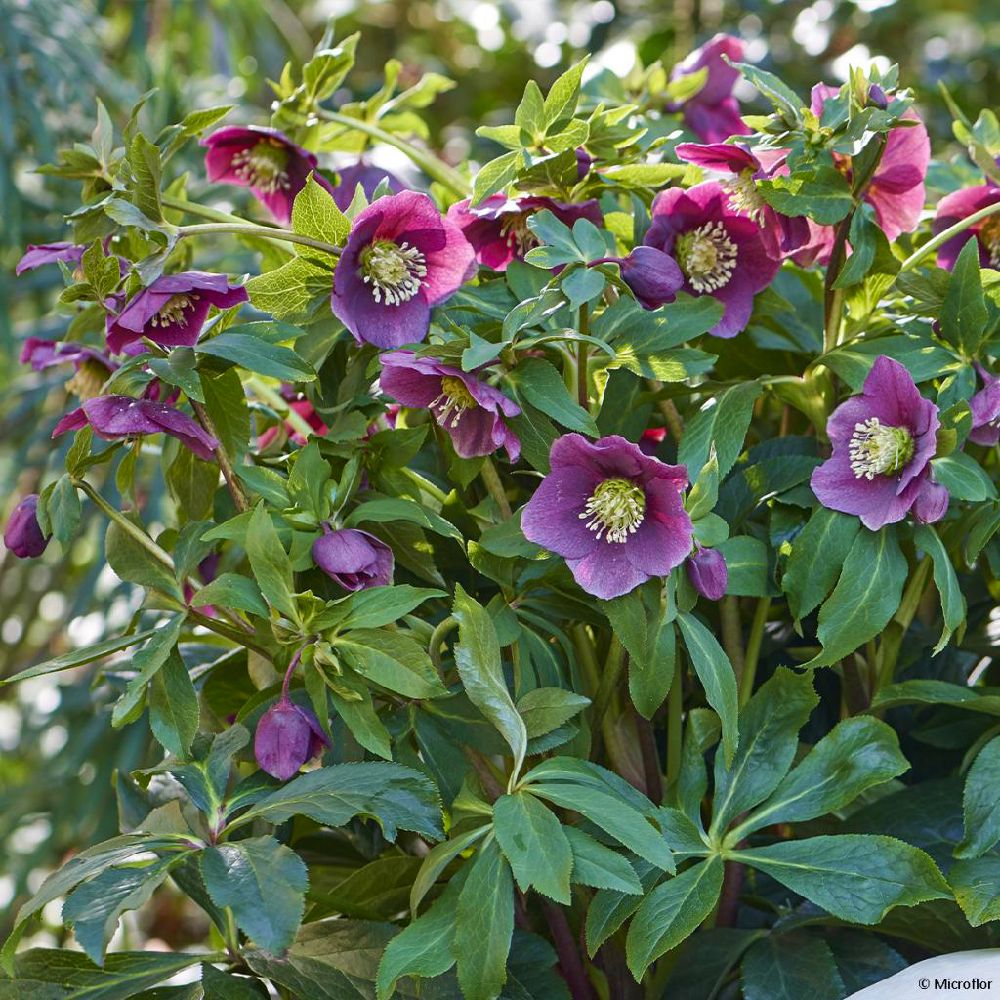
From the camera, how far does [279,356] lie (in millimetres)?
563

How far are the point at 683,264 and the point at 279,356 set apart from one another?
0.68 ft

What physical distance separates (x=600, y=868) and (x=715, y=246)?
306 millimetres

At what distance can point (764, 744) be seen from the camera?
Result: 61cm

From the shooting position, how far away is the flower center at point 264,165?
720 millimetres

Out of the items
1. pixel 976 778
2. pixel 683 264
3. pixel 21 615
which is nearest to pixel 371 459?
pixel 683 264

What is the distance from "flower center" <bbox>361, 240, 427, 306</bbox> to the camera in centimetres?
59

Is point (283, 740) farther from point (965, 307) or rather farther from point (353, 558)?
point (965, 307)

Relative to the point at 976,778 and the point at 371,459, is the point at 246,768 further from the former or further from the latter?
the point at 976,778

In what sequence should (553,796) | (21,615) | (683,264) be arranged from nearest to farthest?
(553,796) < (683,264) < (21,615)

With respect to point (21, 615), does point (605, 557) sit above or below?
above

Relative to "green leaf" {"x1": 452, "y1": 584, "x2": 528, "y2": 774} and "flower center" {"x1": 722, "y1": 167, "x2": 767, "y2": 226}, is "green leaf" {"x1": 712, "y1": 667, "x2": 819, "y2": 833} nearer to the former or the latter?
"green leaf" {"x1": 452, "y1": 584, "x2": 528, "y2": 774}

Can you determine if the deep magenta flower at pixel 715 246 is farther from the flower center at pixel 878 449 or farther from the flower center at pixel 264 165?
the flower center at pixel 264 165

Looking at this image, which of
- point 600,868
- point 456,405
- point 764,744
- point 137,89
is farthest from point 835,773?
point 137,89

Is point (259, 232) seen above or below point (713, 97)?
above
